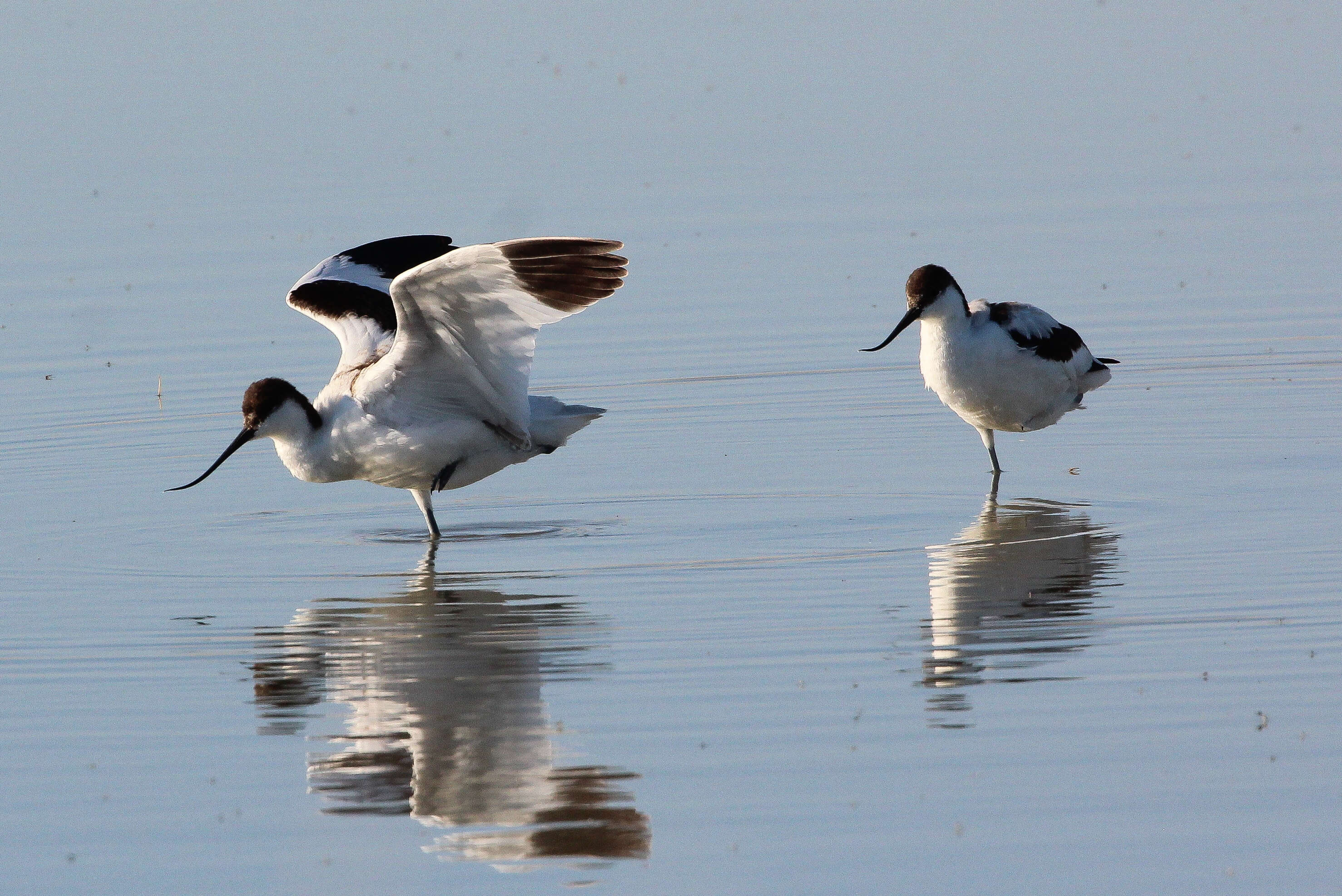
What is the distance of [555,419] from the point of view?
32.5ft

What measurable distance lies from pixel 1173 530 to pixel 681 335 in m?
5.52

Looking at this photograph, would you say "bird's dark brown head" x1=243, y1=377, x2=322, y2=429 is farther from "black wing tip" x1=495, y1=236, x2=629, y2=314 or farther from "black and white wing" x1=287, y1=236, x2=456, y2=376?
"black wing tip" x1=495, y1=236, x2=629, y2=314

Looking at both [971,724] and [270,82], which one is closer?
[971,724]

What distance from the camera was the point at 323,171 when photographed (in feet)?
65.3

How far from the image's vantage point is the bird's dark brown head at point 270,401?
9.68 metres

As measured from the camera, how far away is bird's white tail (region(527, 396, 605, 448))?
991 cm

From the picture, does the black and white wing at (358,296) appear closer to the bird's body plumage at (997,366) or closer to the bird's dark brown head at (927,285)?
the bird's dark brown head at (927,285)

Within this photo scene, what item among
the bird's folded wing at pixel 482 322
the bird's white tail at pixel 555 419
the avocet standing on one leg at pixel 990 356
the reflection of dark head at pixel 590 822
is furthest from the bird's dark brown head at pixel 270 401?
the reflection of dark head at pixel 590 822

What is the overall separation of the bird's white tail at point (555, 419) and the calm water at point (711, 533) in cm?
46

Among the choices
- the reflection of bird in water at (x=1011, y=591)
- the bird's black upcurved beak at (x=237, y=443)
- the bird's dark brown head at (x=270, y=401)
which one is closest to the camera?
the reflection of bird in water at (x=1011, y=591)

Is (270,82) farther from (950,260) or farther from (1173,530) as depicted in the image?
(1173,530)

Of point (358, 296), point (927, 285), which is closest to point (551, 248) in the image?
point (358, 296)

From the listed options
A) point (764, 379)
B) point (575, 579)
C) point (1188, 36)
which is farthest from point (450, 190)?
point (1188, 36)

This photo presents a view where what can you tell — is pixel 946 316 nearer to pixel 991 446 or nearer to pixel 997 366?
pixel 997 366
